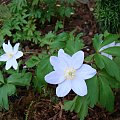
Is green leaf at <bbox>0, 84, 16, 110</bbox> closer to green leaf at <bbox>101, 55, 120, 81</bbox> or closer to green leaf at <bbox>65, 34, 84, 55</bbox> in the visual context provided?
green leaf at <bbox>65, 34, 84, 55</bbox>

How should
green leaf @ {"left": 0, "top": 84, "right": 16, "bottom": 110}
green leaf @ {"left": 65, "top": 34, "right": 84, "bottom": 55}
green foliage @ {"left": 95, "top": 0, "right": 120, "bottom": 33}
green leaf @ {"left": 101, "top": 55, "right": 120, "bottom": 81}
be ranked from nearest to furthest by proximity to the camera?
green leaf @ {"left": 101, "top": 55, "right": 120, "bottom": 81} < green leaf @ {"left": 65, "top": 34, "right": 84, "bottom": 55} < green leaf @ {"left": 0, "top": 84, "right": 16, "bottom": 110} < green foliage @ {"left": 95, "top": 0, "right": 120, "bottom": 33}

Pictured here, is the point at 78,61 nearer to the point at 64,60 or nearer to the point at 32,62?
the point at 64,60

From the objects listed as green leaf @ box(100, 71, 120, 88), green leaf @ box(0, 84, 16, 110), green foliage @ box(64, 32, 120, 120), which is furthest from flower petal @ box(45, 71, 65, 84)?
green leaf @ box(0, 84, 16, 110)

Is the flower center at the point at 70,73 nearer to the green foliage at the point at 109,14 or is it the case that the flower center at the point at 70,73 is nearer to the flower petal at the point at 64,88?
the flower petal at the point at 64,88

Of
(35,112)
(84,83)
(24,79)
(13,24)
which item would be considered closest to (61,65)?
(84,83)

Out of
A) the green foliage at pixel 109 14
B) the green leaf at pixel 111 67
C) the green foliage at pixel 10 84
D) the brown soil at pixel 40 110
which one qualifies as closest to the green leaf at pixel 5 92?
the green foliage at pixel 10 84

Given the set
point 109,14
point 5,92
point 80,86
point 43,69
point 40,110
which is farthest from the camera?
point 109,14

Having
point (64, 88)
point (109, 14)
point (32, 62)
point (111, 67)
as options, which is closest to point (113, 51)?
A: point (111, 67)
